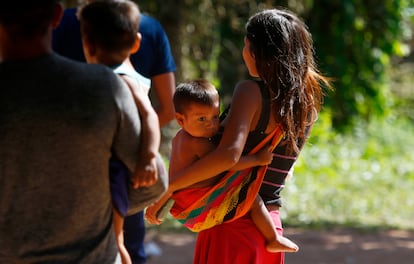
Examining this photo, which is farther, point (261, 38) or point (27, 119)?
point (261, 38)

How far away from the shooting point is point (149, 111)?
277 centimetres

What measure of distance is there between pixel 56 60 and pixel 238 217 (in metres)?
1.16

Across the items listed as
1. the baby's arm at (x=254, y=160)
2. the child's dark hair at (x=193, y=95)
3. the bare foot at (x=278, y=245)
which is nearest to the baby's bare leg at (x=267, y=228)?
the bare foot at (x=278, y=245)

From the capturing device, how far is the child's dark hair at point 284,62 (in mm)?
3299

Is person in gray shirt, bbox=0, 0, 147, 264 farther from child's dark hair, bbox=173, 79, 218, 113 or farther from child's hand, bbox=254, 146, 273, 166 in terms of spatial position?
child's hand, bbox=254, 146, 273, 166

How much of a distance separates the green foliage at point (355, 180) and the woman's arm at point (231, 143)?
579 centimetres

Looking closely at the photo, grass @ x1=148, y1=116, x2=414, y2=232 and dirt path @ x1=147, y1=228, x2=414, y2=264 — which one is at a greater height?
dirt path @ x1=147, y1=228, x2=414, y2=264

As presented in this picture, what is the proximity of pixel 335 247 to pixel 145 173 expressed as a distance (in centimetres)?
539

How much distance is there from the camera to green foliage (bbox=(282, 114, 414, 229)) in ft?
30.8

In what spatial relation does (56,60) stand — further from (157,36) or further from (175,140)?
(157,36)

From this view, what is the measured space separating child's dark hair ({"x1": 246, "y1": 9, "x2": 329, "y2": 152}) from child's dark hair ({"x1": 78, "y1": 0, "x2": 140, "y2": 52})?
0.59m

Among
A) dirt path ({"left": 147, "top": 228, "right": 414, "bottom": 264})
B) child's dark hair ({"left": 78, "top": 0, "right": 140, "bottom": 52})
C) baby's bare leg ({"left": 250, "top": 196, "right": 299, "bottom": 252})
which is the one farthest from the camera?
dirt path ({"left": 147, "top": 228, "right": 414, "bottom": 264})

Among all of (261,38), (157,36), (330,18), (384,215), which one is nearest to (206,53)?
(330,18)

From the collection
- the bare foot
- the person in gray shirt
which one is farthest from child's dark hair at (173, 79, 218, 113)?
the person in gray shirt
